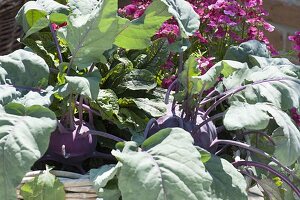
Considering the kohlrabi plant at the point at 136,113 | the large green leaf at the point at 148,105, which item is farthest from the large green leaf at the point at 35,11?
the large green leaf at the point at 148,105

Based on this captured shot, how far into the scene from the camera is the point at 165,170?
44.1 inches

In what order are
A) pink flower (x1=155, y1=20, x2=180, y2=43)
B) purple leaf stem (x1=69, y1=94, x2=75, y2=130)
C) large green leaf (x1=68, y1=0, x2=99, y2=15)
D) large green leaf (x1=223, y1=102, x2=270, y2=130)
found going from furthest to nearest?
pink flower (x1=155, y1=20, x2=180, y2=43) < large green leaf (x1=68, y1=0, x2=99, y2=15) < purple leaf stem (x1=69, y1=94, x2=75, y2=130) < large green leaf (x1=223, y1=102, x2=270, y2=130)

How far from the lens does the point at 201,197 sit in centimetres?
111

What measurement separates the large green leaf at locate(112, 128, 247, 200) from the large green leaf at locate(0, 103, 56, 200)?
5.6 inches

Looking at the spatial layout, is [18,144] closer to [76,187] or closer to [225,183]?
[76,187]

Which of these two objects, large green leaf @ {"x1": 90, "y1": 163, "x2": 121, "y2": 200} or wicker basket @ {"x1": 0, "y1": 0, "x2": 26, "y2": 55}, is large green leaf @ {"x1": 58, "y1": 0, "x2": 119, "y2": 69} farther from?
wicker basket @ {"x1": 0, "y1": 0, "x2": 26, "y2": 55}

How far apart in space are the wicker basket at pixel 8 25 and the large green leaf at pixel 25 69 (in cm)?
99


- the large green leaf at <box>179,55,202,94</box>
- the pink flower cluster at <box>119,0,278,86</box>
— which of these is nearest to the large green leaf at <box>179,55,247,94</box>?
the large green leaf at <box>179,55,202,94</box>

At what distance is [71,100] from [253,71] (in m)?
0.45

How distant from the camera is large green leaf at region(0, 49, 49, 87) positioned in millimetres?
1351

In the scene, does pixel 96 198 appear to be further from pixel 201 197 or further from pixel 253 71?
pixel 253 71

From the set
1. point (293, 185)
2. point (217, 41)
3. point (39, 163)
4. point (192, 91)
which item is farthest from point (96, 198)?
point (217, 41)

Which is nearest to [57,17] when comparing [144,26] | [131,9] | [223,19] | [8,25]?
[144,26]

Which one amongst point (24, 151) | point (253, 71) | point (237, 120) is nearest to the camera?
point (24, 151)
